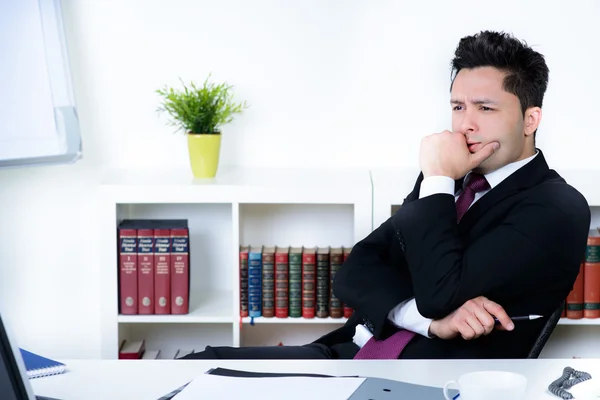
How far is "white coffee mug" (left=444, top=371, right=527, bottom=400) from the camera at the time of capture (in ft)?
4.39

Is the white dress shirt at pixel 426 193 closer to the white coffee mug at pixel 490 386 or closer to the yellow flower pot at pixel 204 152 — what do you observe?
the white coffee mug at pixel 490 386

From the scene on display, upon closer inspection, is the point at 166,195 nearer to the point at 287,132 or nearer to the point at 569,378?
the point at 287,132

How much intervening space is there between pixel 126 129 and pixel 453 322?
5.93 feet

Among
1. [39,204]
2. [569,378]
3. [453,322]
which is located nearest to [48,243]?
[39,204]

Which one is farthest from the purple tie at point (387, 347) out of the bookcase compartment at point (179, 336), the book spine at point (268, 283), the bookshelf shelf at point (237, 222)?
the bookcase compartment at point (179, 336)

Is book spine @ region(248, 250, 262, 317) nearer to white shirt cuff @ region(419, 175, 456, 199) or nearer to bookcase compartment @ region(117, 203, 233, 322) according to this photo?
bookcase compartment @ region(117, 203, 233, 322)

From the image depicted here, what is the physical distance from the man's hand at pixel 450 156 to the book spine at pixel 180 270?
118 cm

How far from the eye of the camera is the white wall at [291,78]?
132 inches

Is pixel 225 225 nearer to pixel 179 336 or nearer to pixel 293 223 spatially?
pixel 293 223

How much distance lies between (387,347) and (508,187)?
51cm

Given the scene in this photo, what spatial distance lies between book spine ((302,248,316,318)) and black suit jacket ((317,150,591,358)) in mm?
969

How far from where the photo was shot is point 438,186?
7.22 feet

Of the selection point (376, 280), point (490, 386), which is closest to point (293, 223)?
point (376, 280)

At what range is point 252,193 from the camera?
309 centimetres
